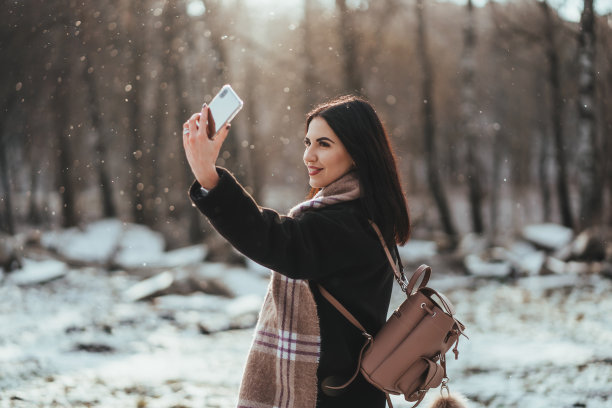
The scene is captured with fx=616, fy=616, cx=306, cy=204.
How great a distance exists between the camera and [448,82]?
3061cm

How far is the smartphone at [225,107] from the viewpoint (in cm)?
177

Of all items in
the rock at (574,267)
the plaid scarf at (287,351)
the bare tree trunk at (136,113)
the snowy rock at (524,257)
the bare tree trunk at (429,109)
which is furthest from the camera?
the bare tree trunk at (429,109)

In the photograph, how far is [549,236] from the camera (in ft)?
55.2

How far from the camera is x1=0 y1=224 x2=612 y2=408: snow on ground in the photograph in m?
5.63

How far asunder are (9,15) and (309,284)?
740 centimetres

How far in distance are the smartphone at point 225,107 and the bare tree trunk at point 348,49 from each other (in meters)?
15.2

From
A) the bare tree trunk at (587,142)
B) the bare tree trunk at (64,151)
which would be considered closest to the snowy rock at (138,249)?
the bare tree trunk at (64,151)

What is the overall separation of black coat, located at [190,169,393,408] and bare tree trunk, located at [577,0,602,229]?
13.4 metres

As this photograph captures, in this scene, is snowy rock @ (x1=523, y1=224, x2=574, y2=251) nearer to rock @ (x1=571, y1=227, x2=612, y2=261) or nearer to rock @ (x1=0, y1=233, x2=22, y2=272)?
rock @ (x1=571, y1=227, x2=612, y2=261)

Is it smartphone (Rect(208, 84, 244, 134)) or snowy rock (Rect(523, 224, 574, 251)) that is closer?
smartphone (Rect(208, 84, 244, 134))

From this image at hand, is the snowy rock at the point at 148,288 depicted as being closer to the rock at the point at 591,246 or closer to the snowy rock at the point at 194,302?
the snowy rock at the point at 194,302

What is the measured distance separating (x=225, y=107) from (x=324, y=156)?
0.52 meters

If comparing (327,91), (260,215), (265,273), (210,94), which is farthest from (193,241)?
(260,215)

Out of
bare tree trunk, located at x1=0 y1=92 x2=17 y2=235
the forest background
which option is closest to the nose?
the forest background
